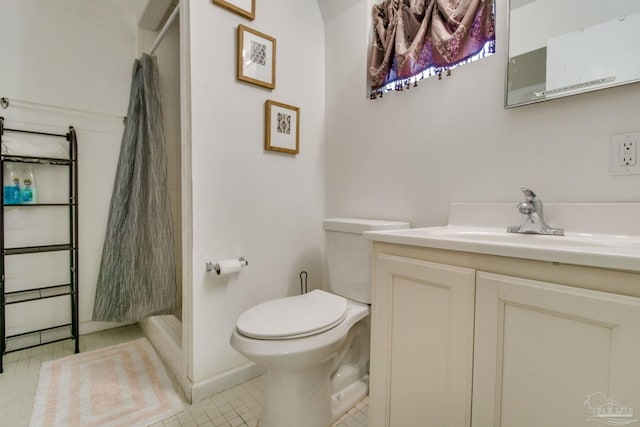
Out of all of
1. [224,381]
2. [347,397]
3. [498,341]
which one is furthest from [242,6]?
[347,397]

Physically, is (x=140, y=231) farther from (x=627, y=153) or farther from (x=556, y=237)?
(x=627, y=153)

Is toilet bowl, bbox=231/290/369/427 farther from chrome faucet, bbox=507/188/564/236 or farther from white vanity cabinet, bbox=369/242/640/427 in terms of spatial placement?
chrome faucet, bbox=507/188/564/236

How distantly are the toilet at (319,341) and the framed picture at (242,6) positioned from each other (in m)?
1.13

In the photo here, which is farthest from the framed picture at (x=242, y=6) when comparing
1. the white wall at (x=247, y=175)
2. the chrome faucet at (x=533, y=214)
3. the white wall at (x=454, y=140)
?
the chrome faucet at (x=533, y=214)

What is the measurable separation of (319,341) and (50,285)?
186 cm

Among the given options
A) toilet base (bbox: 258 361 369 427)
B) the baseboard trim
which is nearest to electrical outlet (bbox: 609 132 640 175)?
toilet base (bbox: 258 361 369 427)

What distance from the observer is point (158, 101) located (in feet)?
5.87

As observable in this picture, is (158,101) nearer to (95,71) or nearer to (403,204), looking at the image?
(95,71)

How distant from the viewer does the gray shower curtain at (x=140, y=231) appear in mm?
1668

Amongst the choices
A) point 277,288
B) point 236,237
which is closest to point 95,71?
point 236,237

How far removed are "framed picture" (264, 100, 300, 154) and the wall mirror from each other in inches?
41.1

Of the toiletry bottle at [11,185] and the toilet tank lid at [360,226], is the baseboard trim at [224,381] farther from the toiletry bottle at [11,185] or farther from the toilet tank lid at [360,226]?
the toiletry bottle at [11,185]

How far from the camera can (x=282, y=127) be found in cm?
159

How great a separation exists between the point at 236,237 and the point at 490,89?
1325mm
